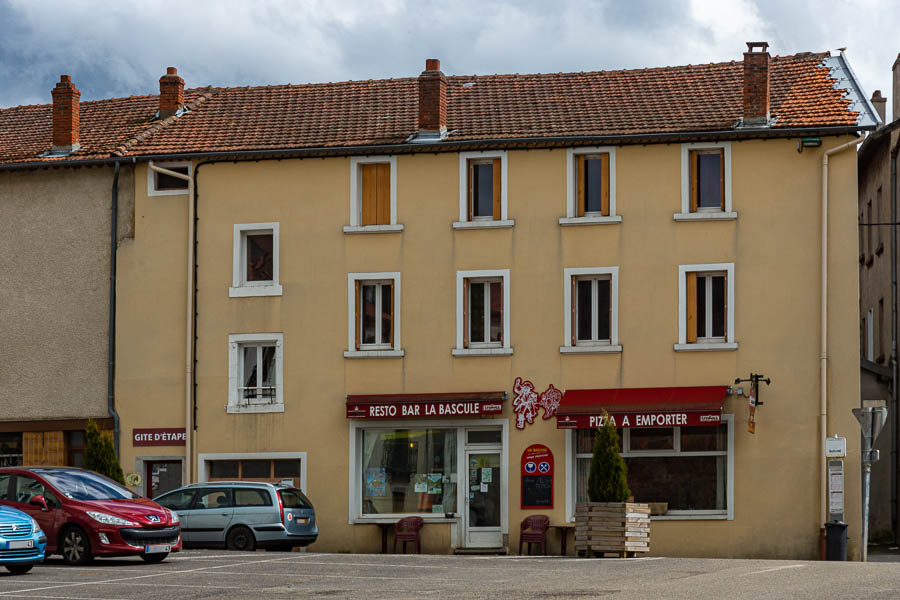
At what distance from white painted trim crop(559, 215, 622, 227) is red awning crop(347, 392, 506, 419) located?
381 cm

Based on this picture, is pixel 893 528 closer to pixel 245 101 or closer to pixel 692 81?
pixel 692 81

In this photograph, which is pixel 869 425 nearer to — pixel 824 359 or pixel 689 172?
pixel 824 359

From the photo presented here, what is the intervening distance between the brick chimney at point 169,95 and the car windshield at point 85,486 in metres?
13.6

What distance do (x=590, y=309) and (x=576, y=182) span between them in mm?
2729

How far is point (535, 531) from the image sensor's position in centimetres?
3014

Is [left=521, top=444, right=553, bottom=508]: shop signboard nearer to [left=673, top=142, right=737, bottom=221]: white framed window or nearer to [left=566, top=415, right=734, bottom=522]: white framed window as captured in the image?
[left=566, top=415, right=734, bottom=522]: white framed window

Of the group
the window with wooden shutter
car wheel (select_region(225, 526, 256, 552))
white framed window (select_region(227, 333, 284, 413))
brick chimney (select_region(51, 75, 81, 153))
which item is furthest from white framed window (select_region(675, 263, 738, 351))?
brick chimney (select_region(51, 75, 81, 153))

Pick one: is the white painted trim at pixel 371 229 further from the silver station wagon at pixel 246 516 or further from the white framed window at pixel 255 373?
the silver station wagon at pixel 246 516

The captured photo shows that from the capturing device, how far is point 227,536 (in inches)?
1102

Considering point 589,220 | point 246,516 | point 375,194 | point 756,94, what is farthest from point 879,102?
point 246,516

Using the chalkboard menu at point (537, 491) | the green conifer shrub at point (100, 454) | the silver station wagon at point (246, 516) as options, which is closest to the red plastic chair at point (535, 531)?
the chalkboard menu at point (537, 491)

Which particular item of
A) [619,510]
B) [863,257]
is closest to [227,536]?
[619,510]

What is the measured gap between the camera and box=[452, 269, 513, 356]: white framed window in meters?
31.4

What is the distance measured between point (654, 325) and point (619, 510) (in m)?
5.78
